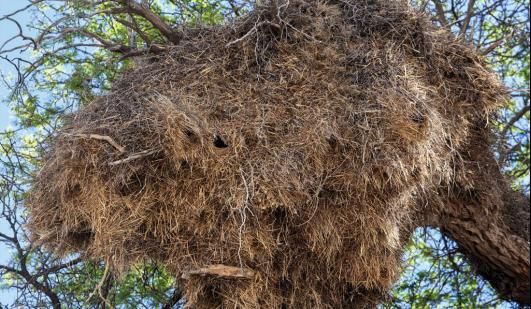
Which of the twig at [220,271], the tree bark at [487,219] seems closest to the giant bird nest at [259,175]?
the twig at [220,271]

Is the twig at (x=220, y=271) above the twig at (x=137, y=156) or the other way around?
the other way around

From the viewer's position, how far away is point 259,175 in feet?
11.8

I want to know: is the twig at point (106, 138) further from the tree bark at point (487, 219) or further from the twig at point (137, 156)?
the tree bark at point (487, 219)

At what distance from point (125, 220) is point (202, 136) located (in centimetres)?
60

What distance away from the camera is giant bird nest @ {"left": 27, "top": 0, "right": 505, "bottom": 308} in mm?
3600

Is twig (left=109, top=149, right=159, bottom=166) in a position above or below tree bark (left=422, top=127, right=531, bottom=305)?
above

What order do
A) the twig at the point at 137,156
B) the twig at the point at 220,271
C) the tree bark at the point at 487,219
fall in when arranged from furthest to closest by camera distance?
1. the tree bark at the point at 487,219
2. the twig at the point at 220,271
3. the twig at the point at 137,156

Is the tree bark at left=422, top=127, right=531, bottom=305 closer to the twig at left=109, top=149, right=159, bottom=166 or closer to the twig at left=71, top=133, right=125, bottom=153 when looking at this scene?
the twig at left=109, top=149, right=159, bottom=166

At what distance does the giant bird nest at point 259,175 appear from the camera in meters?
3.60

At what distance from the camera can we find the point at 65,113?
4438 mm

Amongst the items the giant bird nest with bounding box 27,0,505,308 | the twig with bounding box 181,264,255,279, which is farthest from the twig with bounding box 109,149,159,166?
the twig with bounding box 181,264,255,279

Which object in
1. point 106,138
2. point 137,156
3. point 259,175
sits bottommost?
point 259,175

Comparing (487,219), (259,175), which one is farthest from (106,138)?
(487,219)

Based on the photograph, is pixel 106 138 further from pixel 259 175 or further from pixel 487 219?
pixel 487 219
